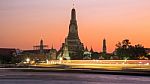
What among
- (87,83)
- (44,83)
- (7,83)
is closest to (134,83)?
(87,83)

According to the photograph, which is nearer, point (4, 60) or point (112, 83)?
point (112, 83)

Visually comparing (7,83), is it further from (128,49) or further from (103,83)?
(128,49)

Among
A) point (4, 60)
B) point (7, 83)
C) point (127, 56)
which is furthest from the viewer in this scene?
point (127, 56)

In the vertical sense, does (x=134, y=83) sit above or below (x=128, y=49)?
below

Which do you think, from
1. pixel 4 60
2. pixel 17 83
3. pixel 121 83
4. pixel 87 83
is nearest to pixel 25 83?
pixel 17 83

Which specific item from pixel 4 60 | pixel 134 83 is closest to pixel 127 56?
pixel 4 60

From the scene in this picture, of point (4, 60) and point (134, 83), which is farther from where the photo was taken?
point (4, 60)

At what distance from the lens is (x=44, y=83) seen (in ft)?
144

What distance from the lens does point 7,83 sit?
1718 inches

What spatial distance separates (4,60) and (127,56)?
49.6m

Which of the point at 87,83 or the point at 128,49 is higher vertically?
the point at 128,49

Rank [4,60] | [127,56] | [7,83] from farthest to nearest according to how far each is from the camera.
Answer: [127,56]
[4,60]
[7,83]

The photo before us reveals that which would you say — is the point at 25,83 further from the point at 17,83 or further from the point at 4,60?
the point at 4,60

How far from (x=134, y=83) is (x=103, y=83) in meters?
3.05
